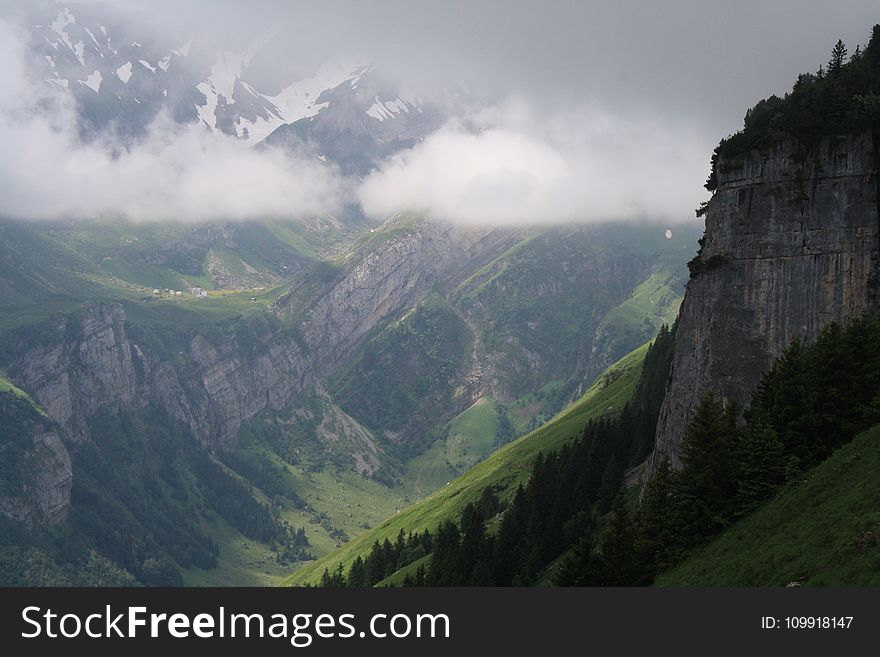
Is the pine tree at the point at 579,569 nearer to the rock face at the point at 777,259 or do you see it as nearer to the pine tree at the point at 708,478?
the pine tree at the point at 708,478

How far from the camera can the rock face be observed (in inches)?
3580

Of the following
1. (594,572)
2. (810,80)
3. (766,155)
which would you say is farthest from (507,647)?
(810,80)

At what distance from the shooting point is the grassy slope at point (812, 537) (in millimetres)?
49062

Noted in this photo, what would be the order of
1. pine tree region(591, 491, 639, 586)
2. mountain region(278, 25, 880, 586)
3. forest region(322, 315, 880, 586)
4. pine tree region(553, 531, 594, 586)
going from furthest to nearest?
1. pine tree region(553, 531, 594, 586)
2. pine tree region(591, 491, 639, 586)
3. forest region(322, 315, 880, 586)
4. mountain region(278, 25, 880, 586)

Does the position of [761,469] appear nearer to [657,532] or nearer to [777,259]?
[657,532]

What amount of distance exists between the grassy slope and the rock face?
31.1m

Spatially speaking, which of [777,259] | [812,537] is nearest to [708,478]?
[812,537]

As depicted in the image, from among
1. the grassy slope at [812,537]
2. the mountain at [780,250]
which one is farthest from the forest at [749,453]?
the mountain at [780,250]

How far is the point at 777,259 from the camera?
315ft

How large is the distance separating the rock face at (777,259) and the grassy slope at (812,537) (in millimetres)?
31134

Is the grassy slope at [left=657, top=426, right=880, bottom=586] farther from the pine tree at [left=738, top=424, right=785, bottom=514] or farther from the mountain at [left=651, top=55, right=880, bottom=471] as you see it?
the mountain at [left=651, top=55, right=880, bottom=471]

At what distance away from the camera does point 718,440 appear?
72750mm

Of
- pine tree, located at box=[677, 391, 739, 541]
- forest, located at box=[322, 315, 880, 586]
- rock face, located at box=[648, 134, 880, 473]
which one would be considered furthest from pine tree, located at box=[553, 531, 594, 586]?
rock face, located at box=[648, 134, 880, 473]

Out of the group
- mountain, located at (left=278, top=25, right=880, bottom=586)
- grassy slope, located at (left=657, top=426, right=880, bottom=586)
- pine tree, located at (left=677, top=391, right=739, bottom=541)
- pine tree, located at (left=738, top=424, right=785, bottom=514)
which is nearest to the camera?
grassy slope, located at (left=657, top=426, right=880, bottom=586)
